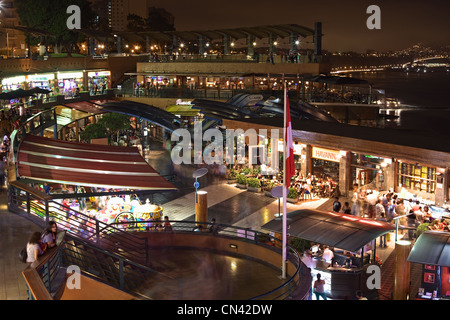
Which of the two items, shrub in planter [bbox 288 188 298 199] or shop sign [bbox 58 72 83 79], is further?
shop sign [bbox 58 72 83 79]

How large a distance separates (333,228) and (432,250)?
272cm

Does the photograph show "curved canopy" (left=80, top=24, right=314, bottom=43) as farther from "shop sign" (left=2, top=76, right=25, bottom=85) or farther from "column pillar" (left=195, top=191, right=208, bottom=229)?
"column pillar" (left=195, top=191, right=208, bottom=229)

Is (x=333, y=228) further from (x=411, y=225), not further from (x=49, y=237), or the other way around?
→ (x=49, y=237)

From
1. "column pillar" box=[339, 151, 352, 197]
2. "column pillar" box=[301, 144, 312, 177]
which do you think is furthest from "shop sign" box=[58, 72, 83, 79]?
"column pillar" box=[339, 151, 352, 197]

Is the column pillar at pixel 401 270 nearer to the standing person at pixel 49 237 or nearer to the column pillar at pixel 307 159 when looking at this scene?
the standing person at pixel 49 237

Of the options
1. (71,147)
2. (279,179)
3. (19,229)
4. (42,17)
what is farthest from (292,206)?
(42,17)

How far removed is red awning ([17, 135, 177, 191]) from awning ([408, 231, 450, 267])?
21.9 feet

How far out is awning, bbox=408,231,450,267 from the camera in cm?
1404

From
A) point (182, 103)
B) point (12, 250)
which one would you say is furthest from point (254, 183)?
point (182, 103)

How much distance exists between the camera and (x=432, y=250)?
14.4 m

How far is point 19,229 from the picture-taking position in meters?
12.5

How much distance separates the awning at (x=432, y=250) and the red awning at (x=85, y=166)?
6.67 metres

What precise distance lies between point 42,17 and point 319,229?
51.4 meters

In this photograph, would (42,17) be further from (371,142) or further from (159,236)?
(159,236)
